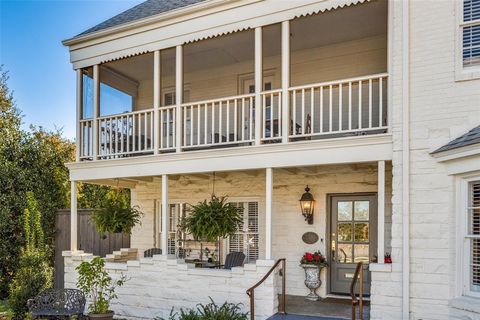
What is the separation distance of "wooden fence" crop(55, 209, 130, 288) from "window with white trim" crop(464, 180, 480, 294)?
26.0ft

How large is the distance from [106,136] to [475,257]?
278 inches

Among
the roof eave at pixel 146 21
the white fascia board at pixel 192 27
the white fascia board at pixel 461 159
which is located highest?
the roof eave at pixel 146 21

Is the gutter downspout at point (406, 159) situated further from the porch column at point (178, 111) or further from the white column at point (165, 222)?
the white column at point (165, 222)

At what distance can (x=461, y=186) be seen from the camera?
18.4 feet

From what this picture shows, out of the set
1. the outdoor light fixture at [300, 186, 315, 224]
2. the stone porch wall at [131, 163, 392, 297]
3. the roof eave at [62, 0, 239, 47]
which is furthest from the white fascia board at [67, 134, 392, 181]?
the roof eave at [62, 0, 239, 47]

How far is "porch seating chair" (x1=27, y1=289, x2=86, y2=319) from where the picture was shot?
6.98 m

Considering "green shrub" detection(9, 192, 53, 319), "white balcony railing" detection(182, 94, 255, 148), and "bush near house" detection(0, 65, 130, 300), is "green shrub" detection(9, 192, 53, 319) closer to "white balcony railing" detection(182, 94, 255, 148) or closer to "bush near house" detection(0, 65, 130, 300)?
"bush near house" detection(0, 65, 130, 300)

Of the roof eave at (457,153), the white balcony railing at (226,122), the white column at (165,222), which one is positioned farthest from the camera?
the white column at (165,222)

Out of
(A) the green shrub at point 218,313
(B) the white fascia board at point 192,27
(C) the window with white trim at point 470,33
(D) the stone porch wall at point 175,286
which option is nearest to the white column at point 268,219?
(D) the stone porch wall at point 175,286

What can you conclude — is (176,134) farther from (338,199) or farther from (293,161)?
(338,199)

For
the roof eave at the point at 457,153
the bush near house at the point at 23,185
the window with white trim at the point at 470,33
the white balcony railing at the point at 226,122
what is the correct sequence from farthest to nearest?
the bush near house at the point at 23,185, the white balcony railing at the point at 226,122, the window with white trim at the point at 470,33, the roof eave at the point at 457,153

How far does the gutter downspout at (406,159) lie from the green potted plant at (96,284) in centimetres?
482

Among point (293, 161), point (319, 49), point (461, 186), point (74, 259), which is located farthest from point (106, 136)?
point (461, 186)

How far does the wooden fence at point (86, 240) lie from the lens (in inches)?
418
